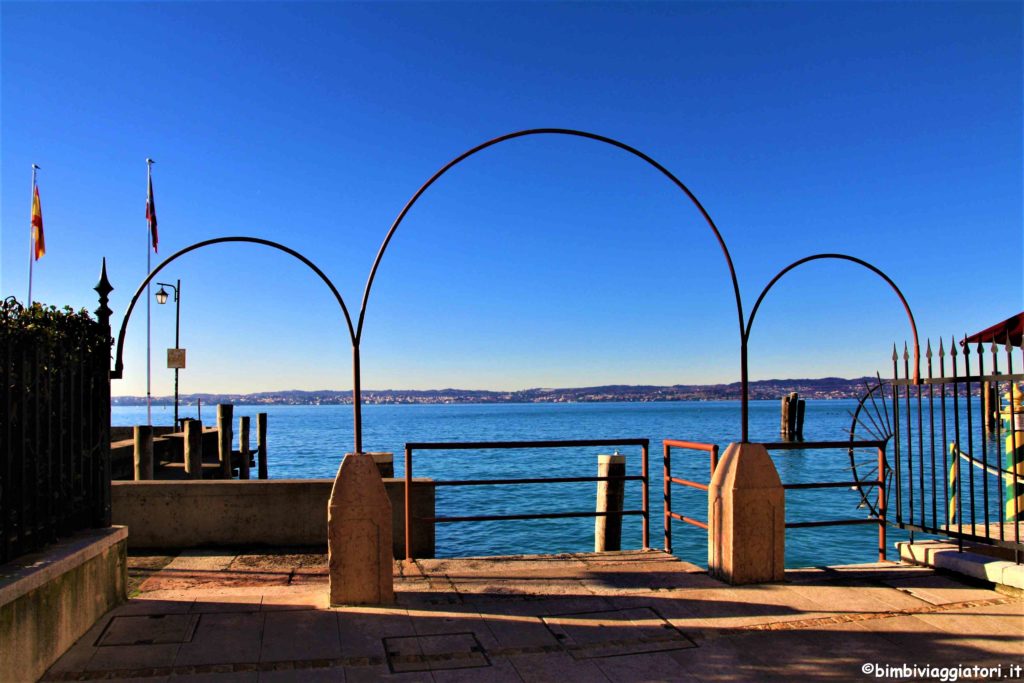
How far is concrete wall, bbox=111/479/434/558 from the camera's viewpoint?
8.62 metres

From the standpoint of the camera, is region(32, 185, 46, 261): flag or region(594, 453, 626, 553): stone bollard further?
region(32, 185, 46, 261): flag

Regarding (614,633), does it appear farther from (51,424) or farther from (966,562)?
(51,424)

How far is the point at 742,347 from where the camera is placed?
7.72 meters

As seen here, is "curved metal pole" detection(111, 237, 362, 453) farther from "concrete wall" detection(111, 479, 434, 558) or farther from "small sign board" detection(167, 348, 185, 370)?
"small sign board" detection(167, 348, 185, 370)

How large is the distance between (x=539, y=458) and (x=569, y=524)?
22175 millimetres

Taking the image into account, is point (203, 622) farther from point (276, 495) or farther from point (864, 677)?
point (864, 677)

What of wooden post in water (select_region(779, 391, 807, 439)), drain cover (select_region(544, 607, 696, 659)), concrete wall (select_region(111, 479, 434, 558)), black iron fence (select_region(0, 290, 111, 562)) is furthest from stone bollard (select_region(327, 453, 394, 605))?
wooden post in water (select_region(779, 391, 807, 439))

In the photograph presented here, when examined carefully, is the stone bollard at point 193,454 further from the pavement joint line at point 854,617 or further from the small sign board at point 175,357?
the pavement joint line at point 854,617

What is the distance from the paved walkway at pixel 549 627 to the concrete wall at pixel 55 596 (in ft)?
0.51

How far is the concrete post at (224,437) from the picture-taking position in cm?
2377

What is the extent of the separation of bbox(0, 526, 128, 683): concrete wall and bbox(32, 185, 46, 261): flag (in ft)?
74.3

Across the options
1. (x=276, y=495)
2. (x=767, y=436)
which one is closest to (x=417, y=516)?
(x=276, y=495)

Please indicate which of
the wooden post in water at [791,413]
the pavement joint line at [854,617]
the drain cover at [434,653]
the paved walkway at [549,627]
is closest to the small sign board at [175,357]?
the paved walkway at [549,627]

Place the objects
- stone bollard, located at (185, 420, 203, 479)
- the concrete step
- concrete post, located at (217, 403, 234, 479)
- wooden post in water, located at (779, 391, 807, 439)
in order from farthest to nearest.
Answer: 1. wooden post in water, located at (779, 391, 807, 439)
2. concrete post, located at (217, 403, 234, 479)
3. stone bollard, located at (185, 420, 203, 479)
4. the concrete step
